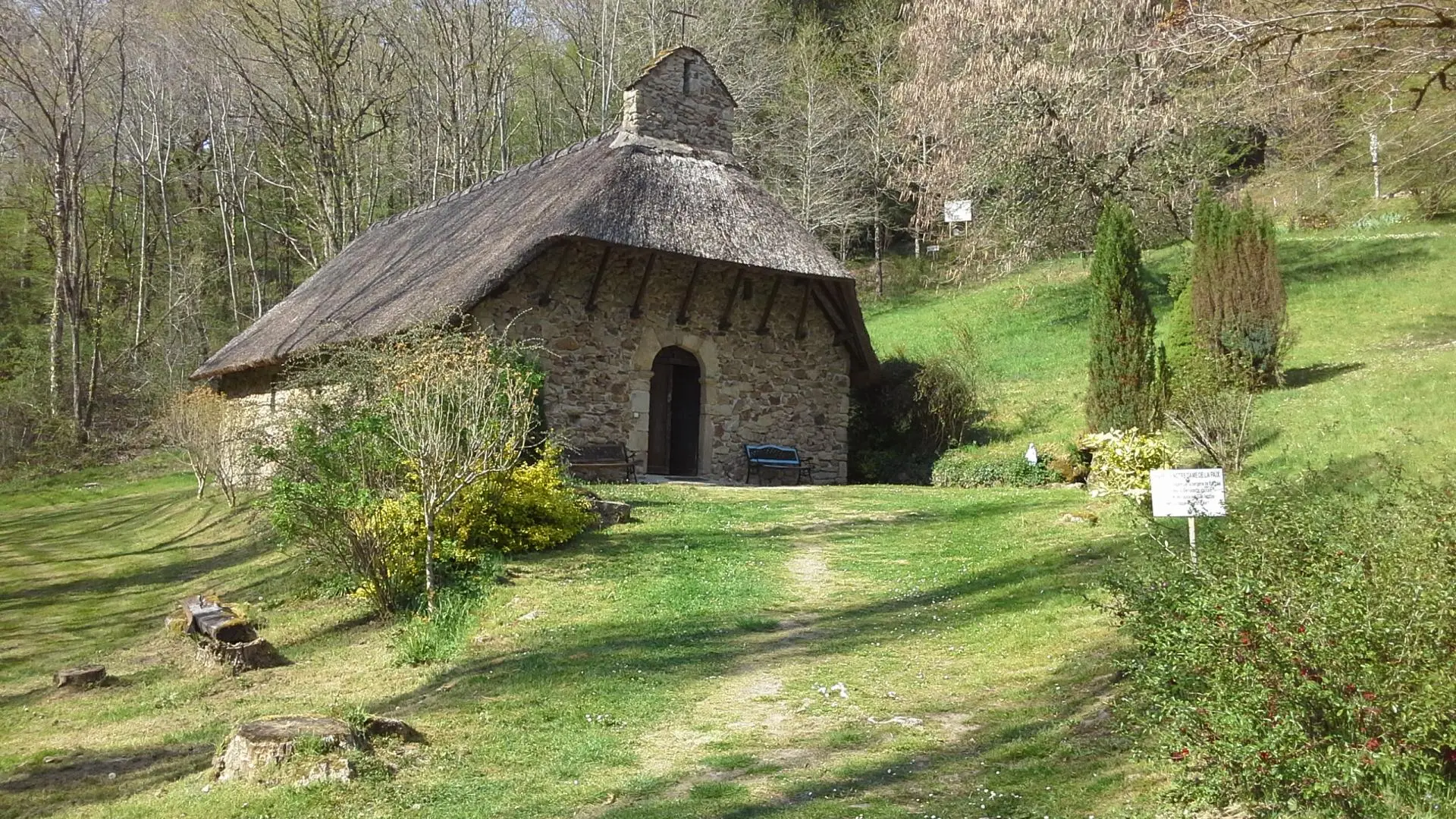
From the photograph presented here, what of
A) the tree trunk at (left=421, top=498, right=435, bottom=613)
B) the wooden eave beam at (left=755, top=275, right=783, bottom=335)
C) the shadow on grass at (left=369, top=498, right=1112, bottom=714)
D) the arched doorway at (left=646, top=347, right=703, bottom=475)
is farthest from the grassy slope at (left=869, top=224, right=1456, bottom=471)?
the tree trunk at (left=421, top=498, right=435, bottom=613)

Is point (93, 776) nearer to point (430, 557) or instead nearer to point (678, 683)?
point (430, 557)

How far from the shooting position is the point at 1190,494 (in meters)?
5.37

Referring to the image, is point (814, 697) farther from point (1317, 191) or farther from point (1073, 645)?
point (1317, 191)

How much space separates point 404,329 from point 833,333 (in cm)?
689

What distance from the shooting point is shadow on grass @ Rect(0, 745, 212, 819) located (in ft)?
17.1

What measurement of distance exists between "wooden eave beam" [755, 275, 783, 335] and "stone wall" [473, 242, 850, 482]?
41mm

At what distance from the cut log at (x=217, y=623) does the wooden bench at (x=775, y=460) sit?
8018 millimetres

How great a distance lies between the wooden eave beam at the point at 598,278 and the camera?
13695 millimetres

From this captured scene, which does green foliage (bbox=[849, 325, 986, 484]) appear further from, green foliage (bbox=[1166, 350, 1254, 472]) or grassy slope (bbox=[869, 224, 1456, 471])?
green foliage (bbox=[1166, 350, 1254, 472])

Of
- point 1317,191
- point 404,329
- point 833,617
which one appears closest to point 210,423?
point 404,329

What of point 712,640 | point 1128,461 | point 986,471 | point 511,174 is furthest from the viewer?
point 511,174

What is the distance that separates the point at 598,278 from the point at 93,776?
30.0 feet

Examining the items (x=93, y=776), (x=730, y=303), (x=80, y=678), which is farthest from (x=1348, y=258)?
(x=93, y=776)

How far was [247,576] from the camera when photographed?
11031 millimetres
